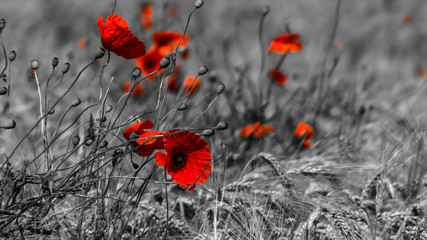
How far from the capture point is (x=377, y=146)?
190 cm

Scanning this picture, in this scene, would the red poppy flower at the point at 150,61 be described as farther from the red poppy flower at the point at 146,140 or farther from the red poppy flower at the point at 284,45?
the red poppy flower at the point at 146,140

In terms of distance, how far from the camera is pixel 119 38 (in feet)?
3.51

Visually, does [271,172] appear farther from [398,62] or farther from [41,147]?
[398,62]

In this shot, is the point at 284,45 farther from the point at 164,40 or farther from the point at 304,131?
Answer: the point at 164,40

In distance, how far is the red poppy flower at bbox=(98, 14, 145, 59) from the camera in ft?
3.45

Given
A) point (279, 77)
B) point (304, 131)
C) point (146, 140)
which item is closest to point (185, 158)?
point (146, 140)

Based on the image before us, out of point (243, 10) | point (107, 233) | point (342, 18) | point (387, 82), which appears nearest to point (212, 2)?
point (243, 10)

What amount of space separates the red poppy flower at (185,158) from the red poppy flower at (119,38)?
23 centimetres

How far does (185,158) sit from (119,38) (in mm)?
312

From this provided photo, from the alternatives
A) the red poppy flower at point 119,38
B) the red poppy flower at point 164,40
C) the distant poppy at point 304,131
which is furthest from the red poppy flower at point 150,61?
the red poppy flower at point 119,38

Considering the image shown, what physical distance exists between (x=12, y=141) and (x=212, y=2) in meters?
3.40

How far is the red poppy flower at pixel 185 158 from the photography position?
101 cm

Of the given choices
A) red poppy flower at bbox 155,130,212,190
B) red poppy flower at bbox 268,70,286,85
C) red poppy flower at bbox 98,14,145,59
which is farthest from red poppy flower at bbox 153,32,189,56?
red poppy flower at bbox 155,130,212,190

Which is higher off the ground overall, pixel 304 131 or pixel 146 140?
pixel 146 140
